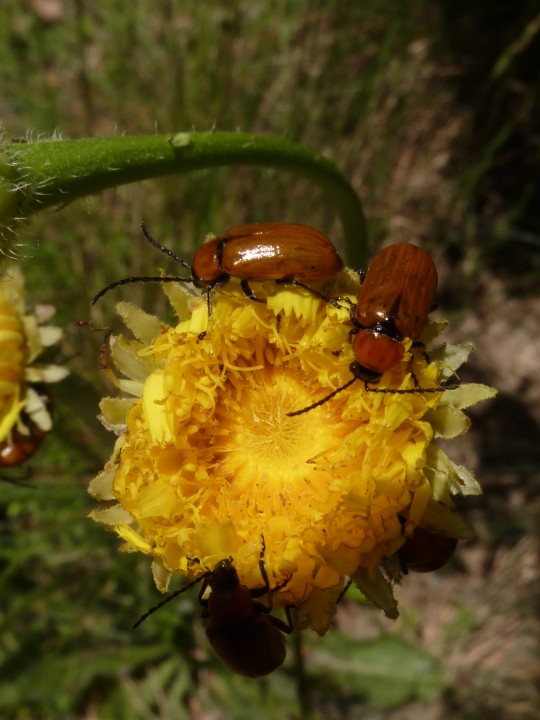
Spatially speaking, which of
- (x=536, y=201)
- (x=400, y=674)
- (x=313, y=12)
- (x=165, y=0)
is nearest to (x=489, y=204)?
(x=536, y=201)

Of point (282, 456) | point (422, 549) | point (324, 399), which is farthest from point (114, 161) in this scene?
point (422, 549)

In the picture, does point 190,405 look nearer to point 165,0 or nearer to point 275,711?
point 275,711

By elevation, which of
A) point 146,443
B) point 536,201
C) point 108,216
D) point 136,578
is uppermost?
point 146,443

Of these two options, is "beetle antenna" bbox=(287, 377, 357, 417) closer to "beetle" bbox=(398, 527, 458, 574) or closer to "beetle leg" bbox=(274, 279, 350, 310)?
"beetle leg" bbox=(274, 279, 350, 310)

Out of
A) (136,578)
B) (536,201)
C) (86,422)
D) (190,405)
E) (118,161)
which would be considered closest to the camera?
(118,161)

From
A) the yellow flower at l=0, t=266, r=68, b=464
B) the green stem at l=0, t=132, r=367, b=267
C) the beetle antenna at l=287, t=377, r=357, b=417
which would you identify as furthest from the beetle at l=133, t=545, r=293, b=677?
the green stem at l=0, t=132, r=367, b=267

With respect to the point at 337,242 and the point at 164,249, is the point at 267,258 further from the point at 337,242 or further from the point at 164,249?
the point at 337,242

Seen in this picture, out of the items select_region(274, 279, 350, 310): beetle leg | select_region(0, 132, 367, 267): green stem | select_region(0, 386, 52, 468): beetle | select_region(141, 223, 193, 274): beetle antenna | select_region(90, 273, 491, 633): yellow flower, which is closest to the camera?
select_region(0, 132, 367, 267): green stem

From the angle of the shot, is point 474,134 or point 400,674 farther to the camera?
point 474,134
